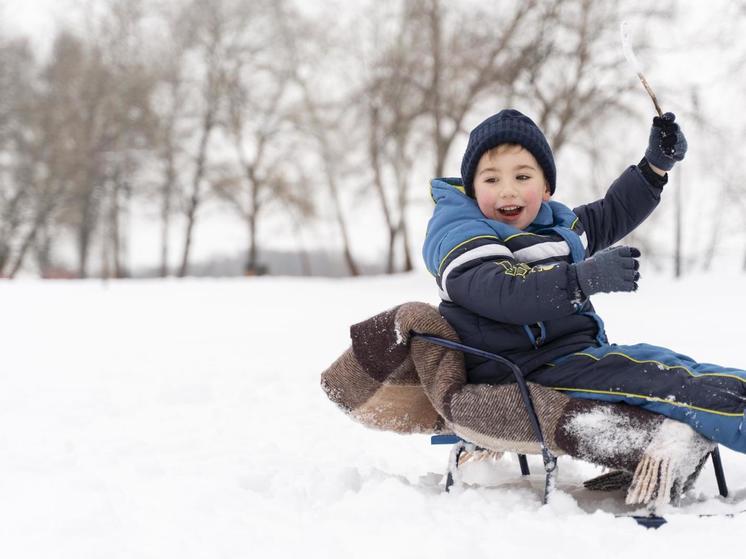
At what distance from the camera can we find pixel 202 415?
425 cm

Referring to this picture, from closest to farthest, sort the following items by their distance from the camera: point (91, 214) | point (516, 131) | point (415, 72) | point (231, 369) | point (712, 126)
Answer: point (516, 131), point (231, 369), point (712, 126), point (415, 72), point (91, 214)

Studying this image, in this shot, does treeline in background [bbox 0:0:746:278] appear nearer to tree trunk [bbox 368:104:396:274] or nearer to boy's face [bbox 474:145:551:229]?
tree trunk [bbox 368:104:396:274]

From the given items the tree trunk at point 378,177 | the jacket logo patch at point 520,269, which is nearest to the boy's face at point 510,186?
the jacket logo patch at point 520,269

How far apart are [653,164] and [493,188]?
2.65ft

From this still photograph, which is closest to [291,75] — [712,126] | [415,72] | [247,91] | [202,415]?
[247,91]

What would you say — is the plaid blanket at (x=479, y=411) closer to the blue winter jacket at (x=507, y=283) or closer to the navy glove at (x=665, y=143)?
the blue winter jacket at (x=507, y=283)

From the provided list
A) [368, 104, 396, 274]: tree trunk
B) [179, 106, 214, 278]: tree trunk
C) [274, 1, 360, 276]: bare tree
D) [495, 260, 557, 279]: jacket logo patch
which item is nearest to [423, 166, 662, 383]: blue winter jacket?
[495, 260, 557, 279]: jacket logo patch

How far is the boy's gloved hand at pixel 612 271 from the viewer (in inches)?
82.7

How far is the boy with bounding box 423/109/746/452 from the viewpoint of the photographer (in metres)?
2.15

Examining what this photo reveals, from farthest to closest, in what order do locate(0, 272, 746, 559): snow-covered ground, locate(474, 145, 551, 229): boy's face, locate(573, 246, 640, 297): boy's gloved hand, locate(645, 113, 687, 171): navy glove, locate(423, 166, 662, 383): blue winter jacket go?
locate(645, 113, 687, 171): navy glove < locate(474, 145, 551, 229): boy's face < locate(423, 166, 662, 383): blue winter jacket < locate(573, 246, 640, 297): boy's gloved hand < locate(0, 272, 746, 559): snow-covered ground

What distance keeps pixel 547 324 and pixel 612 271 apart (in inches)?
15.9

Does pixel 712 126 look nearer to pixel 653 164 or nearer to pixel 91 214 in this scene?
pixel 653 164

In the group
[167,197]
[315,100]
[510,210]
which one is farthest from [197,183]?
[510,210]

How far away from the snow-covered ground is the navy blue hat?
1162mm
